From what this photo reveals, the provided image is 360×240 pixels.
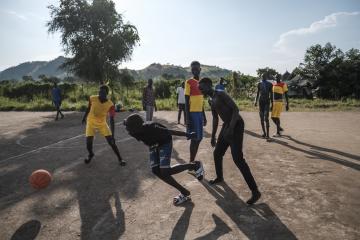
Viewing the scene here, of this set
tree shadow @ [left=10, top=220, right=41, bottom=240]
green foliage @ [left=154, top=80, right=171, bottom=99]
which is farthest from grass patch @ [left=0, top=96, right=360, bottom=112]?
tree shadow @ [left=10, top=220, right=41, bottom=240]

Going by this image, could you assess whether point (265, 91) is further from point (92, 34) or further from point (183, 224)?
point (92, 34)

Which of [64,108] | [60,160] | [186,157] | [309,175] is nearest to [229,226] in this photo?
[309,175]

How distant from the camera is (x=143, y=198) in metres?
5.62

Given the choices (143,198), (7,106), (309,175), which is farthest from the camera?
(7,106)

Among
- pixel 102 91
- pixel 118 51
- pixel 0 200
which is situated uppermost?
pixel 118 51

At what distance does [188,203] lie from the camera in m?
5.29

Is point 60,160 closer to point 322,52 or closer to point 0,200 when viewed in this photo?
point 0,200

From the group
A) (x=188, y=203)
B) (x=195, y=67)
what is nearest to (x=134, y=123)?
(x=188, y=203)

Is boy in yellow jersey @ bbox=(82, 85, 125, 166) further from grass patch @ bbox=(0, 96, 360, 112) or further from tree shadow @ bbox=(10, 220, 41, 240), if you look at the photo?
grass patch @ bbox=(0, 96, 360, 112)

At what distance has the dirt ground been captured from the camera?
438cm

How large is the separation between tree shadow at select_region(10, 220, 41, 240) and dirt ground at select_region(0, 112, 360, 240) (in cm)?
1

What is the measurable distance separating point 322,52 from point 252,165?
2960 cm

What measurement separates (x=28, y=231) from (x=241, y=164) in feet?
10.6

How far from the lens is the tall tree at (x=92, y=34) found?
84.8 feet
